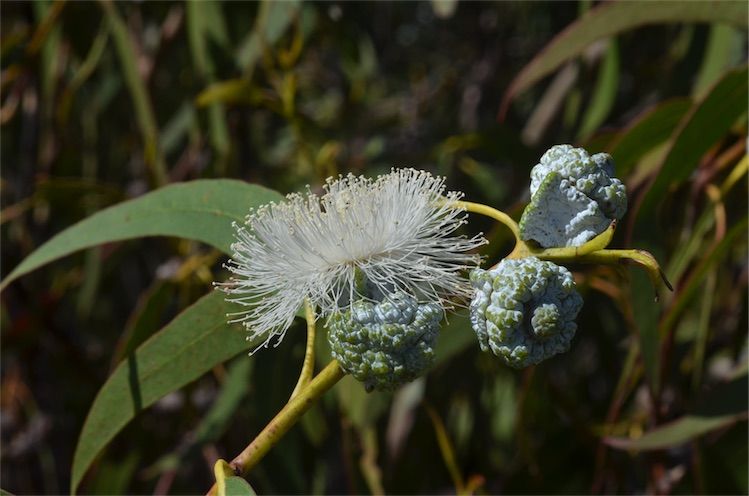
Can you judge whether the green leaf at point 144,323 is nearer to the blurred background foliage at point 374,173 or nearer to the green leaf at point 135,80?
the blurred background foliage at point 374,173

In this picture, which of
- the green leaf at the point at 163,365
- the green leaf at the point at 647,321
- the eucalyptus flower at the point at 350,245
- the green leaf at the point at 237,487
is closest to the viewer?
the green leaf at the point at 237,487

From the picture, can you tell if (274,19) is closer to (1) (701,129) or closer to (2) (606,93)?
(2) (606,93)

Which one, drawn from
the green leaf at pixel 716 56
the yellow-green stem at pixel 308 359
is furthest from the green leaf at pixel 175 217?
the green leaf at pixel 716 56

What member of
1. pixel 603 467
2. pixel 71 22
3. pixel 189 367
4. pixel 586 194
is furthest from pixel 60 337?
pixel 586 194

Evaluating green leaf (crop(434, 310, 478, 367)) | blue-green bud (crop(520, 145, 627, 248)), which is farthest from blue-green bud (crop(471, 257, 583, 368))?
green leaf (crop(434, 310, 478, 367))

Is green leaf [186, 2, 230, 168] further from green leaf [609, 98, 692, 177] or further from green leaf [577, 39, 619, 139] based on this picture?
green leaf [609, 98, 692, 177]

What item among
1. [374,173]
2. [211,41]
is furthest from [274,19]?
[374,173]
